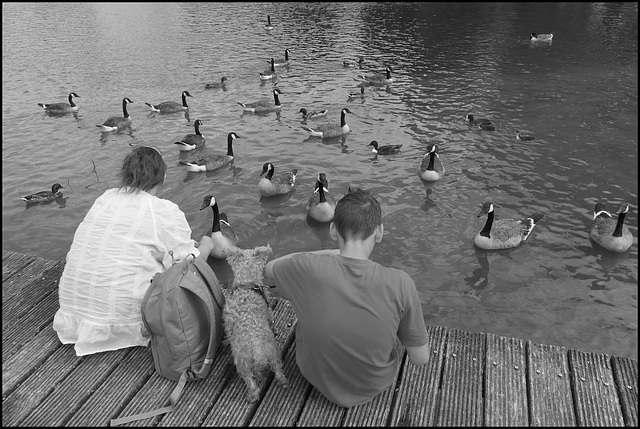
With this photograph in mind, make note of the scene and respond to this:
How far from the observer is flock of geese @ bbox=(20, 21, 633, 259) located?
9.27m

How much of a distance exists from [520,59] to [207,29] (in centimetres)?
2173

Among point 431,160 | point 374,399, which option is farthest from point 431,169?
point 374,399

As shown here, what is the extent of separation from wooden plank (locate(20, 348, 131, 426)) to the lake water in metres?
4.26

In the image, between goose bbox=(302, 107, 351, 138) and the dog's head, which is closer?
the dog's head

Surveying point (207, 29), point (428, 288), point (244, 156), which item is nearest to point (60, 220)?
point (244, 156)

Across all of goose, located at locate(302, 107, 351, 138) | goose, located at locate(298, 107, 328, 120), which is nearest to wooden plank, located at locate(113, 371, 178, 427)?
goose, located at locate(302, 107, 351, 138)

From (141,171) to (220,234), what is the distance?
463 cm

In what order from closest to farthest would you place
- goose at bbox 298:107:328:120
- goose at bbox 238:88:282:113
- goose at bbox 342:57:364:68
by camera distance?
1. goose at bbox 298:107:328:120
2. goose at bbox 238:88:282:113
3. goose at bbox 342:57:364:68

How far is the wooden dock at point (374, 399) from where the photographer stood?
14.0ft

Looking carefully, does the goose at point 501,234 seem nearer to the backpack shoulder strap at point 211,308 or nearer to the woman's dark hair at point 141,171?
the backpack shoulder strap at point 211,308

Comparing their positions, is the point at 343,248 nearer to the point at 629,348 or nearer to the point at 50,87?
the point at 629,348

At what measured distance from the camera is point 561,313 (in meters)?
7.66

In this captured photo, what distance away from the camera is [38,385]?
4.77 meters

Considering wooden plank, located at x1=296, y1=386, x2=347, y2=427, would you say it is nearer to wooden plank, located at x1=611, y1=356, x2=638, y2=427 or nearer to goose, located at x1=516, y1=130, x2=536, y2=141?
wooden plank, located at x1=611, y1=356, x2=638, y2=427
